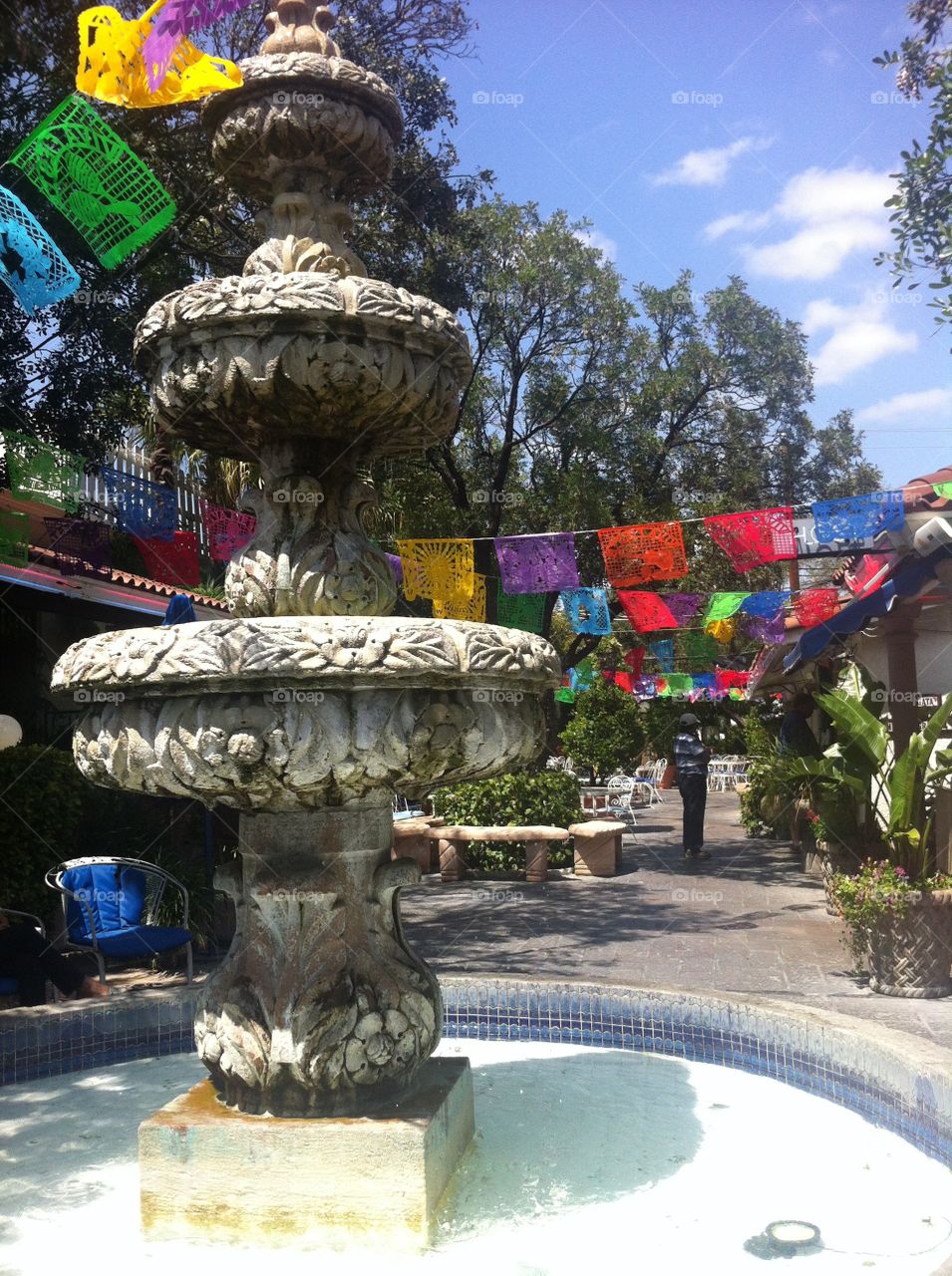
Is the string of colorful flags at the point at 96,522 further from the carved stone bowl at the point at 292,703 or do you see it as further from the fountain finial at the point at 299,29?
the carved stone bowl at the point at 292,703

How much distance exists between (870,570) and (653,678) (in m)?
9.22

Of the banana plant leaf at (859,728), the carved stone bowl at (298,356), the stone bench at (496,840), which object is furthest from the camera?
the stone bench at (496,840)

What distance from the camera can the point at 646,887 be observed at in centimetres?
1192

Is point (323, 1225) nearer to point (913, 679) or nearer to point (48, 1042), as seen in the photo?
point (48, 1042)

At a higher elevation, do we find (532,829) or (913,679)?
(913,679)

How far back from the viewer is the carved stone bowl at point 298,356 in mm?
3100

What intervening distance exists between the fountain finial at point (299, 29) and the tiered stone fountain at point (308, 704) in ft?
0.03

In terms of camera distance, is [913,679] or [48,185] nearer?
[48,185]

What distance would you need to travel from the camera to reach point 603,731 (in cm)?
2462

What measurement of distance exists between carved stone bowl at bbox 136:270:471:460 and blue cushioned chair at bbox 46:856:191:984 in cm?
447

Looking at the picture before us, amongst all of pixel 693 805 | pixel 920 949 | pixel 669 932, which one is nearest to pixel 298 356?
pixel 920 949

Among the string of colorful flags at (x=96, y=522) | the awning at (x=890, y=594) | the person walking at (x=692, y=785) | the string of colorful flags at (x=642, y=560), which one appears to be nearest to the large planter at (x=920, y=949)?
the awning at (x=890, y=594)

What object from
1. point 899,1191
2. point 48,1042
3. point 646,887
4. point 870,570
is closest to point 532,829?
point 646,887

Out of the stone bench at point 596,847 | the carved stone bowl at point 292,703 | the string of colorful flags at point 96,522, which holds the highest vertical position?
the string of colorful flags at point 96,522
